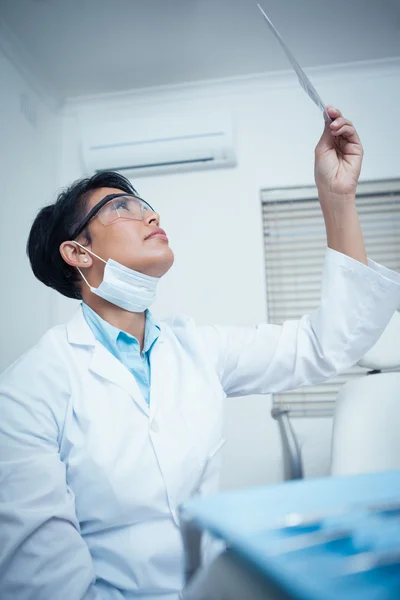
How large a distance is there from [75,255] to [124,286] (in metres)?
0.22

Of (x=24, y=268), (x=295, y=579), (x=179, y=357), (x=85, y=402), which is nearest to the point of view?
(x=295, y=579)

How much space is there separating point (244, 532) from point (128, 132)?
204 cm

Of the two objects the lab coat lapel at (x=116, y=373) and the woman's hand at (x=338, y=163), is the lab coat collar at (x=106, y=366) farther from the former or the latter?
the woman's hand at (x=338, y=163)

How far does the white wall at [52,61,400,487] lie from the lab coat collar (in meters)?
0.95

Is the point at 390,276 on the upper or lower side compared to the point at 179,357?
upper

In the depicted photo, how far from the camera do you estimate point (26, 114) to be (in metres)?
1.92

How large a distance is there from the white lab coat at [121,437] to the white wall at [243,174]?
2.69 ft

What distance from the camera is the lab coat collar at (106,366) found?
96 centimetres

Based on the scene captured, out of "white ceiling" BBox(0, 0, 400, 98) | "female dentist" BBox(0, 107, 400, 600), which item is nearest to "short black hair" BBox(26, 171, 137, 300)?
"female dentist" BBox(0, 107, 400, 600)

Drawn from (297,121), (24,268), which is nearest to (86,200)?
(24,268)

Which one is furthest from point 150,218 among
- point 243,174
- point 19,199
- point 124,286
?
point 243,174

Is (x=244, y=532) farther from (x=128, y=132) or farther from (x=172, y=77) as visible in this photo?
(x=172, y=77)

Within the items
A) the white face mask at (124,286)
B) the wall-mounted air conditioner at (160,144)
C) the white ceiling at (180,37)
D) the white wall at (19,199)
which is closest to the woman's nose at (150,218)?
the white face mask at (124,286)

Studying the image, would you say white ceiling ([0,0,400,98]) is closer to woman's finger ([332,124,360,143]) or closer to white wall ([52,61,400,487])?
white wall ([52,61,400,487])
